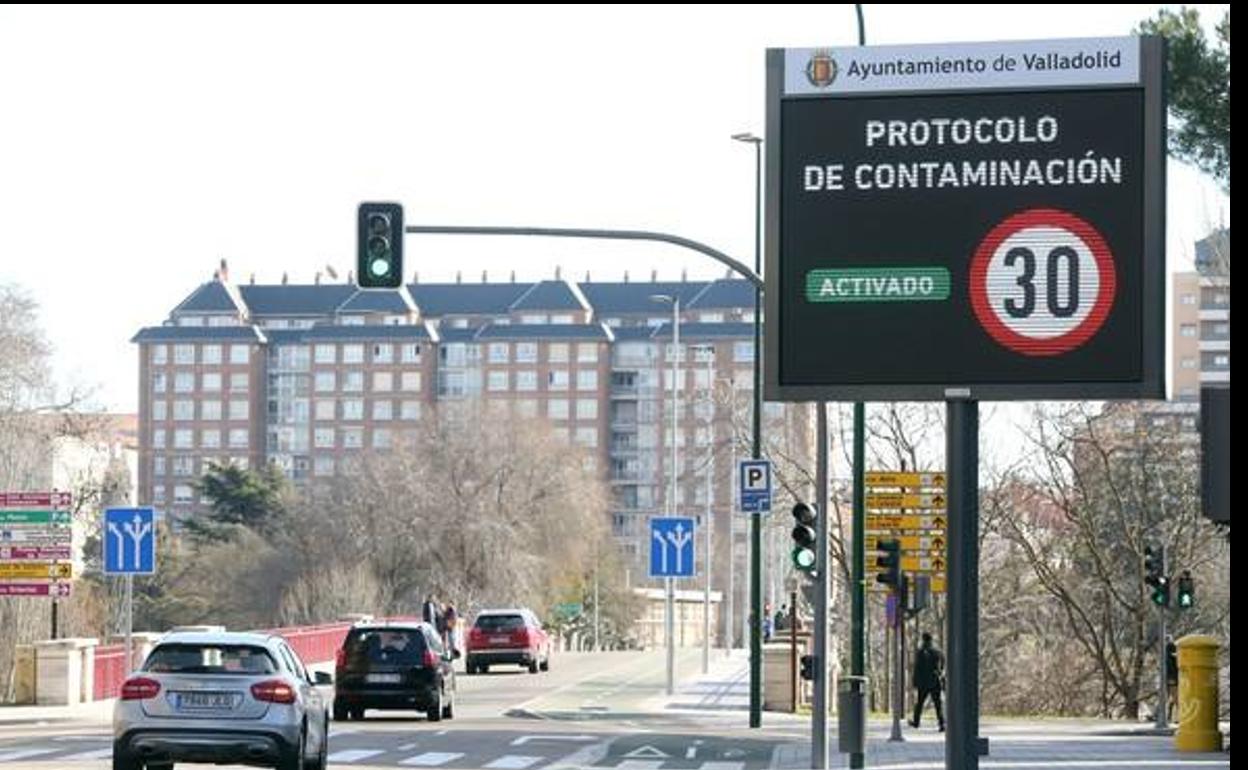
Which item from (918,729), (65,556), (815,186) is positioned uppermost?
(815,186)

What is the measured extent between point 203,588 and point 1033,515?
163 feet

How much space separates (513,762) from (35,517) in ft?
37.9

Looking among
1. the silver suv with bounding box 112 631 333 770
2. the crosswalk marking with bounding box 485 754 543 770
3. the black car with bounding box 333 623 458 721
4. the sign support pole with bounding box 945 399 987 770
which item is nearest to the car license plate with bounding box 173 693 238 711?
the silver suv with bounding box 112 631 333 770

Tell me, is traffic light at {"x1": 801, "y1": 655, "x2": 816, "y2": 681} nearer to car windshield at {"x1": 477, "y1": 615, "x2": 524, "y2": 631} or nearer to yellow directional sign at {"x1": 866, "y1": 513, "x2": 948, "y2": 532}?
yellow directional sign at {"x1": 866, "y1": 513, "x2": 948, "y2": 532}

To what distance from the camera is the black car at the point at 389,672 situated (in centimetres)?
4406

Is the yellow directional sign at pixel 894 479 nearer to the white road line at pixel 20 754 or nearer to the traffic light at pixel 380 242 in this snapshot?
the white road line at pixel 20 754

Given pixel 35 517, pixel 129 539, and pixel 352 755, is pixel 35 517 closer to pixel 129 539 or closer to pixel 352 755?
pixel 129 539

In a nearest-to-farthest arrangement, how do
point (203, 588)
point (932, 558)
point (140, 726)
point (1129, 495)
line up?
point (140, 726), point (932, 558), point (1129, 495), point (203, 588)

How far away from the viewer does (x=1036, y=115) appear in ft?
60.6

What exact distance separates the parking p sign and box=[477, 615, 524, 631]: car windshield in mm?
27348

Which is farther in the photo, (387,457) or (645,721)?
(387,457)

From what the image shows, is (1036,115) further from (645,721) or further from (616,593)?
(616,593)

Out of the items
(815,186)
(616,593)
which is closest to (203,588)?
(616,593)

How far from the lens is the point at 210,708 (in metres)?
26.0
